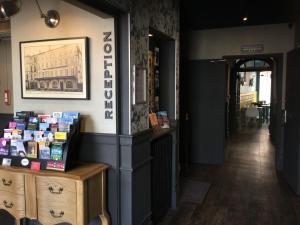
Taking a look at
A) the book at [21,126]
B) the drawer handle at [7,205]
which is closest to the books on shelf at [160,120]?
the book at [21,126]

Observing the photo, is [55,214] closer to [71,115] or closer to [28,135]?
[28,135]

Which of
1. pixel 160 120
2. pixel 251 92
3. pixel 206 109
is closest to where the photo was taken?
pixel 160 120

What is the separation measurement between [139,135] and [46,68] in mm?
1012

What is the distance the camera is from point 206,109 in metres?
5.71

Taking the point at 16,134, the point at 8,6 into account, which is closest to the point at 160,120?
the point at 16,134

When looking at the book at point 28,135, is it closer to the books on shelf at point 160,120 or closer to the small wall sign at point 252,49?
the books on shelf at point 160,120

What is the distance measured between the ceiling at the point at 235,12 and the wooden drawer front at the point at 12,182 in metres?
3.01

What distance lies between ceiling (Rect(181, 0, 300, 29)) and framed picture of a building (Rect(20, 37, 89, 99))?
2092 mm

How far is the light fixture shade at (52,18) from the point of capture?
250 cm

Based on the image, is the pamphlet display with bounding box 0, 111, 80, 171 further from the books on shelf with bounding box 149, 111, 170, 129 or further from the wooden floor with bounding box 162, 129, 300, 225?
the wooden floor with bounding box 162, 129, 300, 225

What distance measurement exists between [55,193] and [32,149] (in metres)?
0.41

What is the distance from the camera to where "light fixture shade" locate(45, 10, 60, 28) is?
2.50 m

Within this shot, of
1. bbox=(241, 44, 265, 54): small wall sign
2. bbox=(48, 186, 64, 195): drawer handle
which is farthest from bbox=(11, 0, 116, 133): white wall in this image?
bbox=(241, 44, 265, 54): small wall sign

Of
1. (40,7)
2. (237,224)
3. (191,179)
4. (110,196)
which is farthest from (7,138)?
(191,179)
